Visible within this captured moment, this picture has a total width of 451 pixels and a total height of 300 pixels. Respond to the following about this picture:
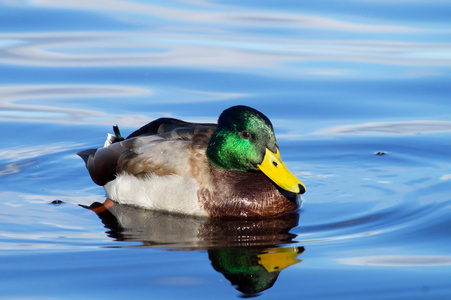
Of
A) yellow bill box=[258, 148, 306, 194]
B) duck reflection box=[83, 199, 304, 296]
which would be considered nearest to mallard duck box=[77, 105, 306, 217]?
yellow bill box=[258, 148, 306, 194]

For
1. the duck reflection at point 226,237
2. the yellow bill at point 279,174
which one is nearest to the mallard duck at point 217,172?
the yellow bill at point 279,174

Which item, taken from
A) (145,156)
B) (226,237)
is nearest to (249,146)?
(226,237)

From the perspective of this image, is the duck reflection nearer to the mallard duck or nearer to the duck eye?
the mallard duck

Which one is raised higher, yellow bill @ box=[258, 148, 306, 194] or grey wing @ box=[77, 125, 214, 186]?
grey wing @ box=[77, 125, 214, 186]

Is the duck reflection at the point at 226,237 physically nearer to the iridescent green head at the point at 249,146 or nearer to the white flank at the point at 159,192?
the white flank at the point at 159,192

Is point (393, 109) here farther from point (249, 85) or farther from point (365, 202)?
point (365, 202)

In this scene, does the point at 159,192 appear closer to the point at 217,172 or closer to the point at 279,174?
the point at 217,172

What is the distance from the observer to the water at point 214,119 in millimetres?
5969

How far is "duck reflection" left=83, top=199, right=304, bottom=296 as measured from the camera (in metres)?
5.99

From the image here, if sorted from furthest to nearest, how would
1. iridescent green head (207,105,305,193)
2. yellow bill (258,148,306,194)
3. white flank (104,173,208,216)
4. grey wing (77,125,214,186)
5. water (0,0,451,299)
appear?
grey wing (77,125,214,186)
white flank (104,173,208,216)
iridescent green head (207,105,305,193)
yellow bill (258,148,306,194)
water (0,0,451,299)

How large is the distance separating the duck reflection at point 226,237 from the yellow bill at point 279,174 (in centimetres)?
33

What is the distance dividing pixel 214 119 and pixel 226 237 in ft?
11.6

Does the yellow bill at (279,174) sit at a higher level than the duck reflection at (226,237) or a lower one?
→ higher

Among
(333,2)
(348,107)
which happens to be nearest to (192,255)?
(348,107)
